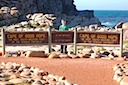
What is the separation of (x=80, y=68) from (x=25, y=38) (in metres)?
4.55

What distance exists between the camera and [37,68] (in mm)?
14164

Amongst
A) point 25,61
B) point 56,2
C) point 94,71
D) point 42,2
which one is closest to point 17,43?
point 25,61

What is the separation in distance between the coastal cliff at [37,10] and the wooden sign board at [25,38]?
28989 millimetres

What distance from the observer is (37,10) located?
62219 millimetres

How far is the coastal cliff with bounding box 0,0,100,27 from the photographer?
49.2 meters

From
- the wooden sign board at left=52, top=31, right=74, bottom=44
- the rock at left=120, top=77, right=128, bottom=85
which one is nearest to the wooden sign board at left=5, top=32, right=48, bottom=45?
the wooden sign board at left=52, top=31, right=74, bottom=44

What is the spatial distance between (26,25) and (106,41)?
89.0 ft

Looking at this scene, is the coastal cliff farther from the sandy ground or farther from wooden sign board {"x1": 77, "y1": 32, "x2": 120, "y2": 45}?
the sandy ground

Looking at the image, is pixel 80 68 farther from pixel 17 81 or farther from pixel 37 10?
pixel 37 10

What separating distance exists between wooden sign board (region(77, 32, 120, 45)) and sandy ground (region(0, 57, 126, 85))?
6.81 feet

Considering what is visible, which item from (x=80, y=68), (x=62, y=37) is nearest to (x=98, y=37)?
(x=62, y=37)

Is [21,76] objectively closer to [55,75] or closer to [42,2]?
[55,75]

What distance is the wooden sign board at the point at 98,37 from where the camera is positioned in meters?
18.3

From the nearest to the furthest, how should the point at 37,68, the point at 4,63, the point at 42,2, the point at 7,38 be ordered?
the point at 37,68
the point at 4,63
the point at 7,38
the point at 42,2
